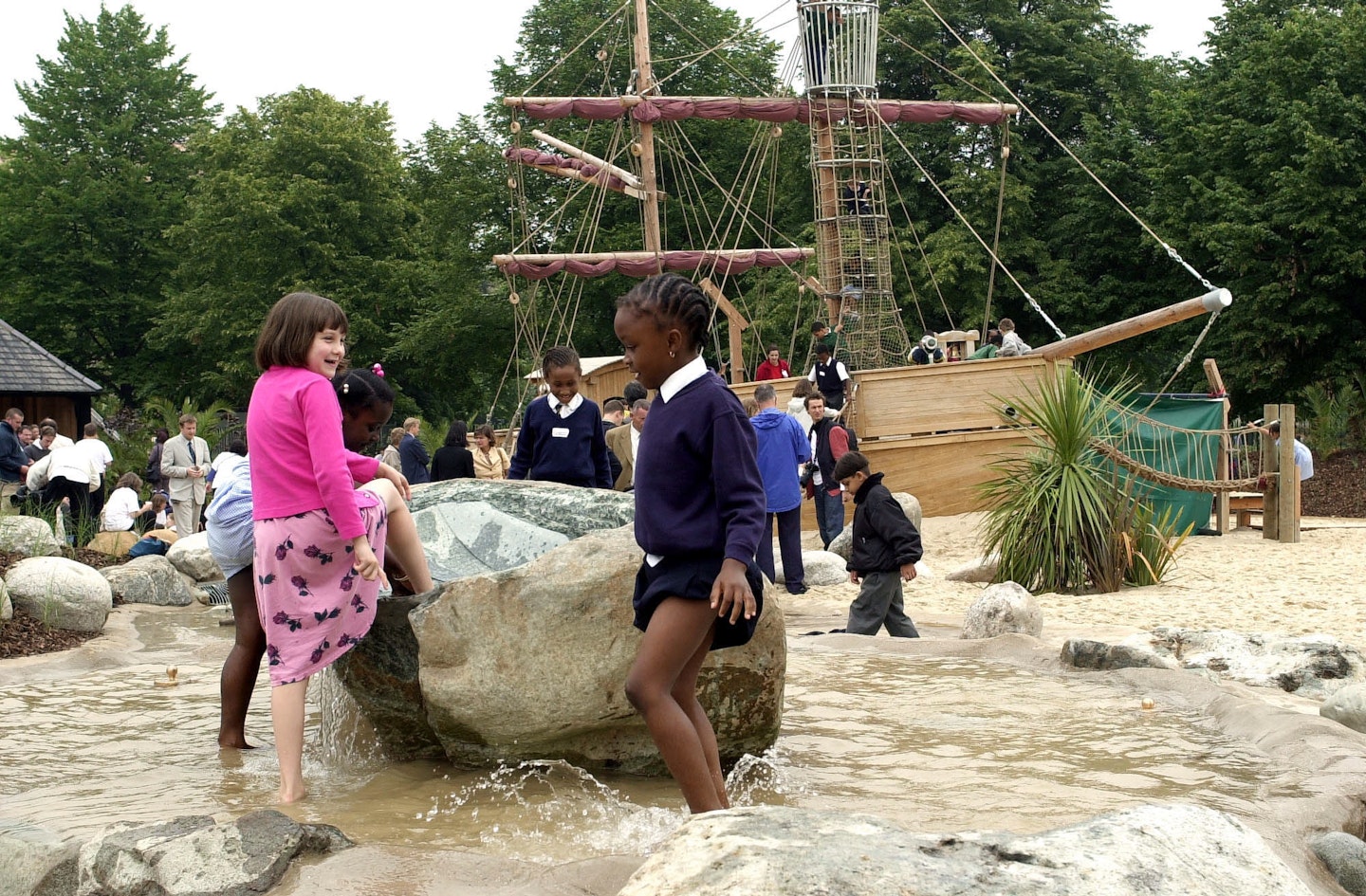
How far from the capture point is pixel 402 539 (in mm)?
5266

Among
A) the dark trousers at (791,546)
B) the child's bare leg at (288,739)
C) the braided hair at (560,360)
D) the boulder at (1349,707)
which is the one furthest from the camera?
the dark trousers at (791,546)

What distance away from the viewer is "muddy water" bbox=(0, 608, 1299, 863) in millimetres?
4477

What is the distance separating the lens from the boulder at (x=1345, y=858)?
3.93 metres

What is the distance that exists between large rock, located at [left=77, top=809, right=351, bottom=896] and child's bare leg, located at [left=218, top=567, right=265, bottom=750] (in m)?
1.53

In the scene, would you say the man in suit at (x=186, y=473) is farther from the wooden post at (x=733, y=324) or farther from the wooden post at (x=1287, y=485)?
the wooden post at (x=1287, y=485)

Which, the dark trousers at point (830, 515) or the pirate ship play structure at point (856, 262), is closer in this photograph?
the dark trousers at point (830, 515)

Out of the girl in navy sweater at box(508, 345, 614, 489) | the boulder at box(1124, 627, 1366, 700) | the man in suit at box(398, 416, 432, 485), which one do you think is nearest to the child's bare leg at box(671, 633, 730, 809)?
the girl in navy sweater at box(508, 345, 614, 489)

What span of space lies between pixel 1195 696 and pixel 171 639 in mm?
7936

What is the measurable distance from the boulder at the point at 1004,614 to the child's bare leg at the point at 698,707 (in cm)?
483

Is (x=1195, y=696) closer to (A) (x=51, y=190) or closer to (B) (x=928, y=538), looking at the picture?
(B) (x=928, y=538)

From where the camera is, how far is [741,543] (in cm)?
387

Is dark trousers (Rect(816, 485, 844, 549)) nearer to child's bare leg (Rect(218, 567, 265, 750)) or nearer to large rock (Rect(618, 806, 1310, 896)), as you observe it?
child's bare leg (Rect(218, 567, 265, 750))

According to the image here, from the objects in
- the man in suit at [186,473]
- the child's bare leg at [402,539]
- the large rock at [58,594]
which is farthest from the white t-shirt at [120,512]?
the child's bare leg at [402,539]

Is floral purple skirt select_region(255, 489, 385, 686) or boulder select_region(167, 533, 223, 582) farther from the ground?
floral purple skirt select_region(255, 489, 385, 686)
